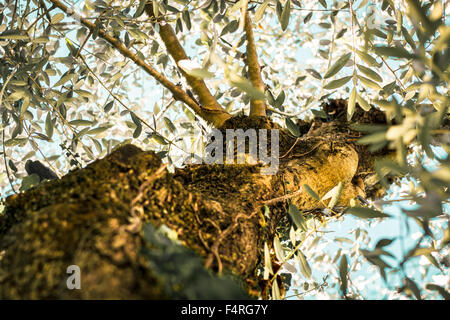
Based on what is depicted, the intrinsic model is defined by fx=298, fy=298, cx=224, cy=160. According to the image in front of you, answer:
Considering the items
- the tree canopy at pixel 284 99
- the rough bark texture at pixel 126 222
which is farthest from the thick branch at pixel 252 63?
the rough bark texture at pixel 126 222

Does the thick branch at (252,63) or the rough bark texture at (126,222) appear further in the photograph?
the thick branch at (252,63)

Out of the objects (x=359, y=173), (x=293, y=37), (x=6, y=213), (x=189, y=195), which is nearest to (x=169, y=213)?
(x=189, y=195)

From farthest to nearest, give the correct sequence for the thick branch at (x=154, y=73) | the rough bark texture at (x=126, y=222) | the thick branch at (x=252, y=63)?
the thick branch at (x=252, y=63)
the thick branch at (x=154, y=73)
the rough bark texture at (x=126, y=222)

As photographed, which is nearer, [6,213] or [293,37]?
[6,213]

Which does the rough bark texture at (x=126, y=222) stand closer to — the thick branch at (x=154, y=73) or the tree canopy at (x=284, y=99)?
the tree canopy at (x=284, y=99)

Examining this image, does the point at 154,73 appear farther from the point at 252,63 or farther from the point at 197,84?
the point at 252,63

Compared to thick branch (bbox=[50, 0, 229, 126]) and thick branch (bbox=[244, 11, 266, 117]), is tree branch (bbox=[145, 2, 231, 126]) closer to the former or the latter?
thick branch (bbox=[50, 0, 229, 126])

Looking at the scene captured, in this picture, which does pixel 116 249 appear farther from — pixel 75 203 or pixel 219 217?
pixel 219 217

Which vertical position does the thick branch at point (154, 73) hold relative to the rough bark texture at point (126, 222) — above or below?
above
